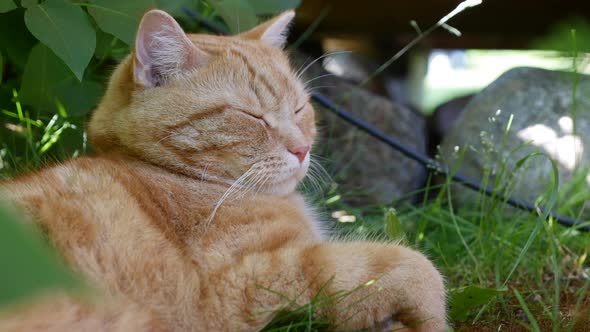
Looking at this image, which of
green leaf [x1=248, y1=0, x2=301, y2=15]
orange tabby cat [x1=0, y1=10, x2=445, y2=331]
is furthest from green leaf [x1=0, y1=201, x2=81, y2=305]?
green leaf [x1=248, y1=0, x2=301, y2=15]

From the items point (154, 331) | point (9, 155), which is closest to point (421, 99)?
point (9, 155)

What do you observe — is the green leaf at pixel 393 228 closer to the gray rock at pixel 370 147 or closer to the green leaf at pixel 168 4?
the green leaf at pixel 168 4

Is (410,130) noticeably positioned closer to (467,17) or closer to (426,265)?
(467,17)

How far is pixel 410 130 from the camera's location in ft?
11.1

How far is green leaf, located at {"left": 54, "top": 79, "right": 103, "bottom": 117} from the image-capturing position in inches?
81.2

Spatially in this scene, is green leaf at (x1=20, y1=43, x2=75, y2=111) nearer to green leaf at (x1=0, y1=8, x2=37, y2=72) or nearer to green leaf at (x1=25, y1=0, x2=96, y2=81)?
green leaf at (x1=0, y1=8, x2=37, y2=72)

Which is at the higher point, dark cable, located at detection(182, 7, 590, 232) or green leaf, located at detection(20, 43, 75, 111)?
green leaf, located at detection(20, 43, 75, 111)

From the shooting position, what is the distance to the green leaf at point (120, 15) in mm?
1644

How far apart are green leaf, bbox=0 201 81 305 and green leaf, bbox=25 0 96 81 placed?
45.5 inches

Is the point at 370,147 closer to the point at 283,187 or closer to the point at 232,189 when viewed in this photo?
the point at 283,187

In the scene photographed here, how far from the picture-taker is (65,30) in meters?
1.50

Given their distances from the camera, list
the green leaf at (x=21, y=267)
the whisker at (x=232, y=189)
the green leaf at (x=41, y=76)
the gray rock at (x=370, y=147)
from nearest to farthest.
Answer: the green leaf at (x=21, y=267)
the whisker at (x=232, y=189)
the green leaf at (x=41, y=76)
the gray rock at (x=370, y=147)

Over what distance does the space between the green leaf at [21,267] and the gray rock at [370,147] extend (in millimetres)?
2505

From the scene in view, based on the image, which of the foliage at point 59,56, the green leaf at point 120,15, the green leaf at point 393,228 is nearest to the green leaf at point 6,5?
the foliage at point 59,56
